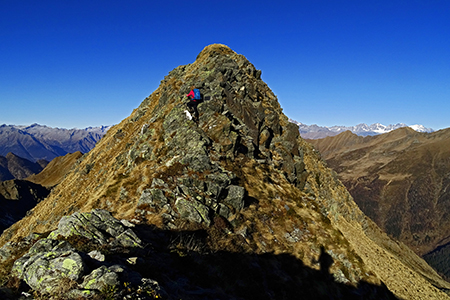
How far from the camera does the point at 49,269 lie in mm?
12258

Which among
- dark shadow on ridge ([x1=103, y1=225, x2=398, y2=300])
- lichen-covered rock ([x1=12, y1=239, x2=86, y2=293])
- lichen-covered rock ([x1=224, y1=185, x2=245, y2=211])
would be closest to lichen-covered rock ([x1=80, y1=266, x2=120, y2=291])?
lichen-covered rock ([x1=12, y1=239, x2=86, y2=293])

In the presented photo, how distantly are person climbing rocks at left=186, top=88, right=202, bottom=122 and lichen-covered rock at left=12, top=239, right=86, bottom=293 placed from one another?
3488 cm

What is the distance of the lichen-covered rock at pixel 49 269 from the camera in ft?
→ 38.6

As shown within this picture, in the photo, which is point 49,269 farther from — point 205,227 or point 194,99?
point 194,99

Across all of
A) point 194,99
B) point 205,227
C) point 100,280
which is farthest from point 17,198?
point 100,280

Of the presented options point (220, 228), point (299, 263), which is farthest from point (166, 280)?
point (299, 263)

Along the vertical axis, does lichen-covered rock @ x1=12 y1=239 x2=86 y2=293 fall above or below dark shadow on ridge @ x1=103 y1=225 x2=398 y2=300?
above

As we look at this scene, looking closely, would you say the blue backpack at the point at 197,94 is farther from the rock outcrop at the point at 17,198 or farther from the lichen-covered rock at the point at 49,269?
the rock outcrop at the point at 17,198

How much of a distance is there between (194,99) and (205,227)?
29.1 m

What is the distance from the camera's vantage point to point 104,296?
1083 centimetres

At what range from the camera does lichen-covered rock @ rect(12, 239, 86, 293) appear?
38.6 feet

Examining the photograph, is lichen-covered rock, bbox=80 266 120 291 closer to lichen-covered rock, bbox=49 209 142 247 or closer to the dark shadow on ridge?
the dark shadow on ridge

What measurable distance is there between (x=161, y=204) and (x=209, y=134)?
56.7ft

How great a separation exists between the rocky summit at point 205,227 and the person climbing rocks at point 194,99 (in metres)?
1.49
